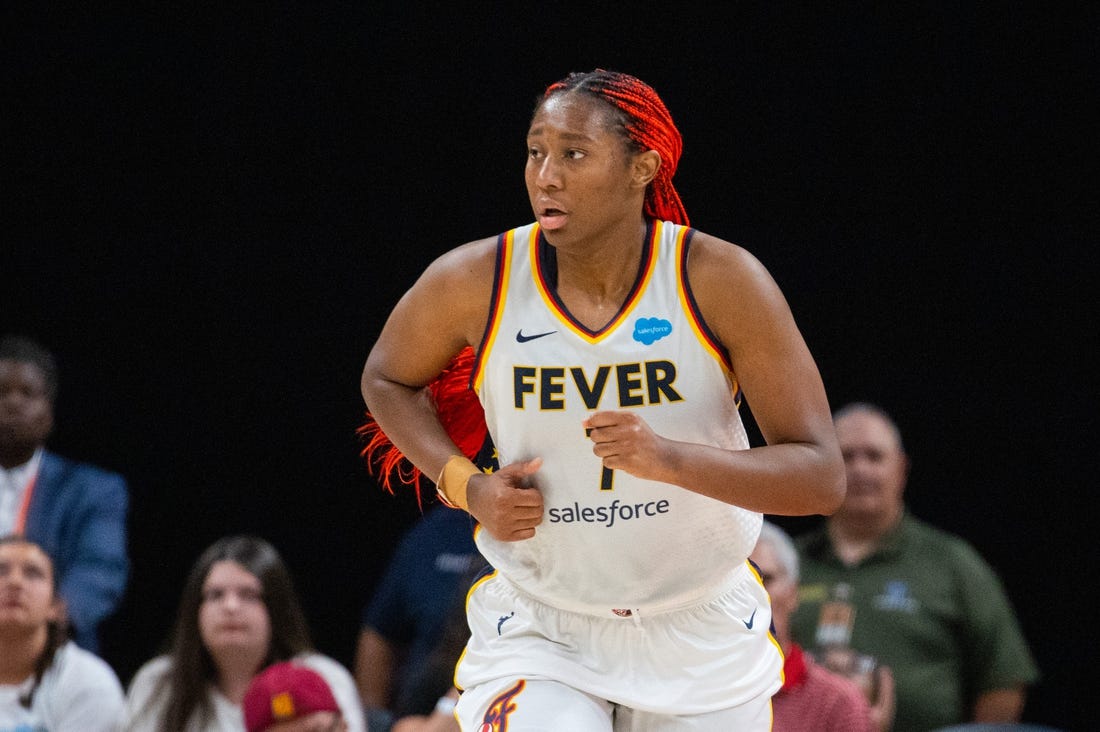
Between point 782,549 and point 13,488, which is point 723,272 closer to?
point 782,549

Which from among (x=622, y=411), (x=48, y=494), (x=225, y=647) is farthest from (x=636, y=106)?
(x=48, y=494)

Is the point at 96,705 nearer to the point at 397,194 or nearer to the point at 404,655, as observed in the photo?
the point at 404,655

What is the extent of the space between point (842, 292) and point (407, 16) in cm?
213

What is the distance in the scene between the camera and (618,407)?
307cm

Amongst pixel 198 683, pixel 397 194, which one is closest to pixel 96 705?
pixel 198 683

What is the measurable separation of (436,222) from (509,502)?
3.67m

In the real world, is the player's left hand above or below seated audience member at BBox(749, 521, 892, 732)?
above

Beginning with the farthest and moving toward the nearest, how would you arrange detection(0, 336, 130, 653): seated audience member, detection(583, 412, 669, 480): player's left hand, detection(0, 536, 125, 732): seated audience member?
detection(0, 336, 130, 653): seated audience member → detection(0, 536, 125, 732): seated audience member → detection(583, 412, 669, 480): player's left hand

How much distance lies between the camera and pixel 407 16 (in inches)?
261

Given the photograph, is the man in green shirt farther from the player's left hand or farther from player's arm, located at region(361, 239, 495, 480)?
the player's left hand

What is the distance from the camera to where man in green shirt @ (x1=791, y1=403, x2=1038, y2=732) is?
5520mm

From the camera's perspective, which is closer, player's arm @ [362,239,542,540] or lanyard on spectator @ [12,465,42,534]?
player's arm @ [362,239,542,540]

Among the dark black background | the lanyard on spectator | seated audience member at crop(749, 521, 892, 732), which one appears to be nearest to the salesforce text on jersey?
seated audience member at crop(749, 521, 892, 732)

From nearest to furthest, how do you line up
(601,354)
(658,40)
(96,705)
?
(601,354) < (96,705) < (658,40)
